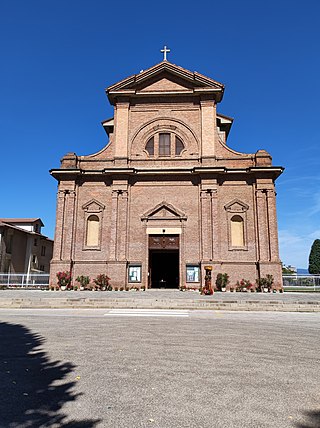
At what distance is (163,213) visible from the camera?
25344 millimetres

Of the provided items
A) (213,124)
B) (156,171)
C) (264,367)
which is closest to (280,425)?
(264,367)

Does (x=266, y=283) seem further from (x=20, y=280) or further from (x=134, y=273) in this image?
(x=20, y=280)

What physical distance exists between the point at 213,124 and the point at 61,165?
12.3m

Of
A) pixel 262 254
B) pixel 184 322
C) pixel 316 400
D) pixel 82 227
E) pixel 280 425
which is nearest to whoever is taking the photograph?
pixel 280 425

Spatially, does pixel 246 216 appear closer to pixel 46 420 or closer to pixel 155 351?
pixel 155 351

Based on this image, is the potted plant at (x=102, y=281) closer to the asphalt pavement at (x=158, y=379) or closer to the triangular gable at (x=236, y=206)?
the triangular gable at (x=236, y=206)

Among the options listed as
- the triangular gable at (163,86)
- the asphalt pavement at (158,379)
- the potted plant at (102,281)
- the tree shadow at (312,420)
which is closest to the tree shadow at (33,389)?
the asphalt pavement at (158,379)

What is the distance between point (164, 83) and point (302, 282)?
19.7 meters

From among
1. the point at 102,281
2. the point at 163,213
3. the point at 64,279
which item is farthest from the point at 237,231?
the point at 64,279

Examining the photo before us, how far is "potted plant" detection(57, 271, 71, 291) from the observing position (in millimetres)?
23703

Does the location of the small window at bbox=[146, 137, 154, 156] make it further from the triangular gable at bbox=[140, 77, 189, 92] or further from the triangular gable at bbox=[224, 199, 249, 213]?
the triangular gable at bbox=[224, 199, 249, 213]

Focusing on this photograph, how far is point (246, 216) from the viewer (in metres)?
24.9

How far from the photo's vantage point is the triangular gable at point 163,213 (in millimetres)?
25141

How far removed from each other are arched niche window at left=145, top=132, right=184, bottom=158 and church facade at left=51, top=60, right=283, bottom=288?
0.08 metres
